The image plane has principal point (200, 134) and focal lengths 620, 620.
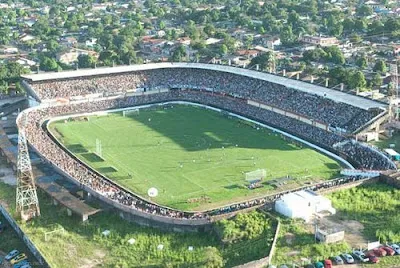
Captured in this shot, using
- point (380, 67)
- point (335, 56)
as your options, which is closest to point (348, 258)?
point (380, 67)

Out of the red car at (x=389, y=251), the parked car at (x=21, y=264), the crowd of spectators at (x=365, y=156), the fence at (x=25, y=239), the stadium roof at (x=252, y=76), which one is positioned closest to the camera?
the red car at (x=389, y=251)

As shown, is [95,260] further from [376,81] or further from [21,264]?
[376,81]

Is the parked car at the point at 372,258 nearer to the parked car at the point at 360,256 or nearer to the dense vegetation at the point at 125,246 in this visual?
the parked car at the point at 360,256

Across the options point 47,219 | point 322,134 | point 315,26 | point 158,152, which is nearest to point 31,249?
point 47,219

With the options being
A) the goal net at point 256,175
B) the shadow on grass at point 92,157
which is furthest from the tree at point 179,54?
the goal net at point 256,175

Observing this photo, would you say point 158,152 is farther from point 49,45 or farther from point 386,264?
point 49,45

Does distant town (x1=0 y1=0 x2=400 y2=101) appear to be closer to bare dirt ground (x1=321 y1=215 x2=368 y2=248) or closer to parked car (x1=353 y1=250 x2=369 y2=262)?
bare dirt ground (x1=321 y1=215 x2=368 y2=248)

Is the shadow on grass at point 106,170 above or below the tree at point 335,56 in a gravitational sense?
above
